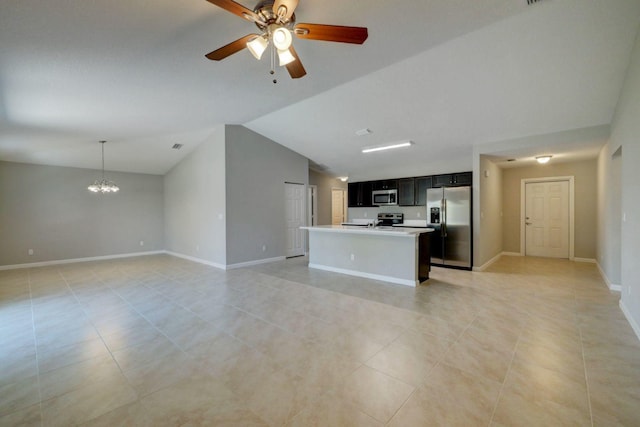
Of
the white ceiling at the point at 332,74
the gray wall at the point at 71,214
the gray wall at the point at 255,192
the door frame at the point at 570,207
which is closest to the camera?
the white ceiling at the point at 332,74

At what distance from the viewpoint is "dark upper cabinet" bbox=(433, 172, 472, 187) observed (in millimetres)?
5833

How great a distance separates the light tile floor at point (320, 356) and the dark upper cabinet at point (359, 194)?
373 cm

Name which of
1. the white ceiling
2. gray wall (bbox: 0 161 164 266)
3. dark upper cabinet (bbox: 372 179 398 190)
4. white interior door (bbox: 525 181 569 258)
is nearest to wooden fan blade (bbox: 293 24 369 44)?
the white ceiling

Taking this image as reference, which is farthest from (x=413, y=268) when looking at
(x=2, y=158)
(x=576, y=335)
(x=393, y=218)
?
(x=2, y=158)

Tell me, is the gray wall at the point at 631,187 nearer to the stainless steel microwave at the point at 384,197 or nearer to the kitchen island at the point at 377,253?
the kitchen island at the point at 377,253

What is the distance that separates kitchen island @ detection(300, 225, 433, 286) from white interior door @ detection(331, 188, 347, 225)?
4.24m

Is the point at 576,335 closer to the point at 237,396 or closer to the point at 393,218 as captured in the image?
the point at 237,396

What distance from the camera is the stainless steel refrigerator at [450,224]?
216 inches

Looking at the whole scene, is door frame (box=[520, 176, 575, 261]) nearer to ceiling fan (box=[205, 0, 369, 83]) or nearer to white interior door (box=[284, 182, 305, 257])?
white interior door (box=[284, 182, 305, 257])

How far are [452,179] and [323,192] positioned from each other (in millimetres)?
4125

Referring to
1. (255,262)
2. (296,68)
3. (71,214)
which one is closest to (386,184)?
(255,262)

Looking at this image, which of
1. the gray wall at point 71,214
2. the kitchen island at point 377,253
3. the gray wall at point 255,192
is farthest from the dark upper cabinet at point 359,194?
the gray wall at point 71,214

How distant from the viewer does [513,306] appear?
3479mm

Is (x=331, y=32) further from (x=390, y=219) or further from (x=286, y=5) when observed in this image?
(x=390, y=219)
